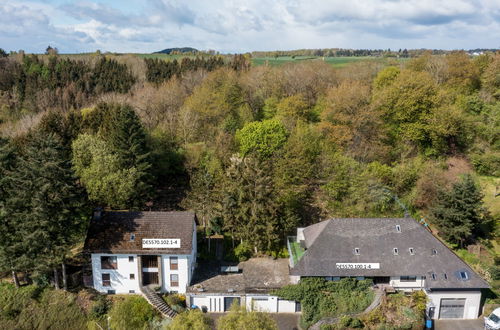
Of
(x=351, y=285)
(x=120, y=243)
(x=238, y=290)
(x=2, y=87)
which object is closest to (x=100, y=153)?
(x=120, y=243)

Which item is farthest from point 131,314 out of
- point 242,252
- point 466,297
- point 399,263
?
point 466,297

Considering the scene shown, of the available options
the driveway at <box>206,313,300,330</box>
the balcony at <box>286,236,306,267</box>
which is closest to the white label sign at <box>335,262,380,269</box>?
the balcony at <box>286,236,306,267</box>

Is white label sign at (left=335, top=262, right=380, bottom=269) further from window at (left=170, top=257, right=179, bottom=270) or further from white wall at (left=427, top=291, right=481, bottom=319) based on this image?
window at (left=170, top=257, right=179, bottom=270)

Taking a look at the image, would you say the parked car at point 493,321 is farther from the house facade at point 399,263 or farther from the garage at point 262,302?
the garage at point 262,302

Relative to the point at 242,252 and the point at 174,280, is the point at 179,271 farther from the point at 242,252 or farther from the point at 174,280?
the point at 242,252

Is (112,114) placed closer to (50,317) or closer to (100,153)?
(100,153)
